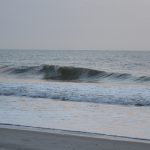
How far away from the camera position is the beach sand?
6898mm

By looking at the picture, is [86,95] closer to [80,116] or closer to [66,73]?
[80,116]

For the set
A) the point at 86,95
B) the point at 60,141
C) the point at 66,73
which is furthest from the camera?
the point at 66,73

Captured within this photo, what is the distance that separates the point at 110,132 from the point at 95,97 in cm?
649

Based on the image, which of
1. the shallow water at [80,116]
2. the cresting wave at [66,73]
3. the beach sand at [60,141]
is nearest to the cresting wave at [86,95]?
the shallow water at [80,116]

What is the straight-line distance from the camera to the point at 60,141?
7422 millimetres

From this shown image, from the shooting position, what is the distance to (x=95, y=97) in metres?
15.2

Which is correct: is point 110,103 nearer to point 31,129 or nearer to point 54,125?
point 54,125

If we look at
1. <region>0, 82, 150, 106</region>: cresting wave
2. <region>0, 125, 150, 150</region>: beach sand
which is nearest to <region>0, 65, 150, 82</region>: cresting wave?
<region>0, 82, 150, 106</region>: cresting wave

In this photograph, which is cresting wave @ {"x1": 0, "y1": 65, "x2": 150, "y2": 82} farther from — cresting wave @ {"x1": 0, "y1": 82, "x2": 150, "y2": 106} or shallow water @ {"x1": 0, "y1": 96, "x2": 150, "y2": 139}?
shallow water @ {"x1": 0, "y1": 96, "x2": 150, "y2": 139}

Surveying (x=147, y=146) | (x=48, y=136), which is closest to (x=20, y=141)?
(x=48, y=136)

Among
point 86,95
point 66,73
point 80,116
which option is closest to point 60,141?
point 80,116

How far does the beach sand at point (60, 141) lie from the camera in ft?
22.6

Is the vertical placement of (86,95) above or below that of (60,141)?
below

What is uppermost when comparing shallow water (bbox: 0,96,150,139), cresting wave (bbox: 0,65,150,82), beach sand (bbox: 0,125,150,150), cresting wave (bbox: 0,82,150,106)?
beach sand (bbox: 0,125,150,150)
